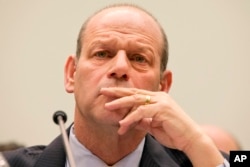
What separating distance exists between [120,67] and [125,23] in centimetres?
24

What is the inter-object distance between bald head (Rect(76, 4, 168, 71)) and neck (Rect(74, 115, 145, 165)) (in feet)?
1.02

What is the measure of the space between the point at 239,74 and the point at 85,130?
160 cm

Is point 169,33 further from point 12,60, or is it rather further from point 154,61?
point 154,61

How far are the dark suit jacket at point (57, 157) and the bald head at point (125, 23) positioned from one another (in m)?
0.35

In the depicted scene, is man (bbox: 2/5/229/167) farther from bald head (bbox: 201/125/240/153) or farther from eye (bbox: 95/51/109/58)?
bald head (bbox: 201/125/240/153)

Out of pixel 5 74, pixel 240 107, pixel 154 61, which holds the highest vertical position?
pixel 154 61

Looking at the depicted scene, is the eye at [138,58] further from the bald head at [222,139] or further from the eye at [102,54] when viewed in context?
the bald head at [222,139]

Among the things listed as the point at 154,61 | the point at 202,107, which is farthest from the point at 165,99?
the point at 202,107

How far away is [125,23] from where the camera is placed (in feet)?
6.37

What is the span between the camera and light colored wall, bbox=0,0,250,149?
3.22 meters

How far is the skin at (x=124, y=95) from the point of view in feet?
5.87

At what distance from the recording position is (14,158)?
194 centimetres

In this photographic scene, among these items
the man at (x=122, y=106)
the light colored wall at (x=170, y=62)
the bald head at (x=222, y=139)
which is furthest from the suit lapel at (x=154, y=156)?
the light colored wall at (x=170, y=62)

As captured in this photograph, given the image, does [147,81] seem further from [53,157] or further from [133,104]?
[53,157]
